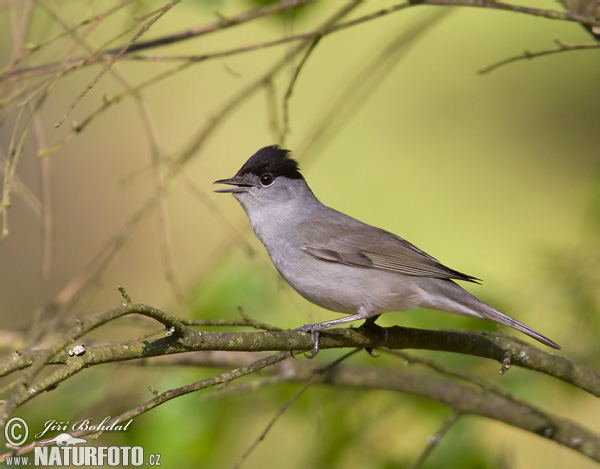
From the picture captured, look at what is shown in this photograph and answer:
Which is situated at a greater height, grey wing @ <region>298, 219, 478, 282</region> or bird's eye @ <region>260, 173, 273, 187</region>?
bird's eye @ <region>260, 173, 273, 187</region>

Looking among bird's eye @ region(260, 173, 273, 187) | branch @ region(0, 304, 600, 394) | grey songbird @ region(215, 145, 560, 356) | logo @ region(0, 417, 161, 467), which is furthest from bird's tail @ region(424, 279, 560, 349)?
logo @ region(0, 417, 161, 467)

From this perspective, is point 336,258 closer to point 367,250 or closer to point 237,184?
point 367,250

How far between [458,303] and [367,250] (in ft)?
1.98

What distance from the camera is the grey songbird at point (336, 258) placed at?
3219 mm

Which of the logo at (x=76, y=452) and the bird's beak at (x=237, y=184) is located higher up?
the bird's beak at (x=237, y=184)

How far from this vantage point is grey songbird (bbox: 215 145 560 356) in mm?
3219

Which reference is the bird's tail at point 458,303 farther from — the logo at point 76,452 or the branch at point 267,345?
the logo at point 76,452

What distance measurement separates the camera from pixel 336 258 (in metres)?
3.40

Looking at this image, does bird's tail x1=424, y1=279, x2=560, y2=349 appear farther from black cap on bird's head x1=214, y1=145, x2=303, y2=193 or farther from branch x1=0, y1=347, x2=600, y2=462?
black cap on bird's head x1=214, y1=145, x2=303, y2=193

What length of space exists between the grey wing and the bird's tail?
2.6 inches

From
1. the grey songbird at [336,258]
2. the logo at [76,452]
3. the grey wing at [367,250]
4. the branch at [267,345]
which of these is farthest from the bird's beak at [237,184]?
the logo at [76,452]

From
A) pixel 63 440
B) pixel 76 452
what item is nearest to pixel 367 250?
pixel 76 452

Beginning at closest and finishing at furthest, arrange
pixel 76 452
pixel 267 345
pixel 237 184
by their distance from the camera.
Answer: pixel 267 345 < pixel 76 452 < pixel 237 184

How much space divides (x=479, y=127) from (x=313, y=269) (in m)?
→ 3.50
